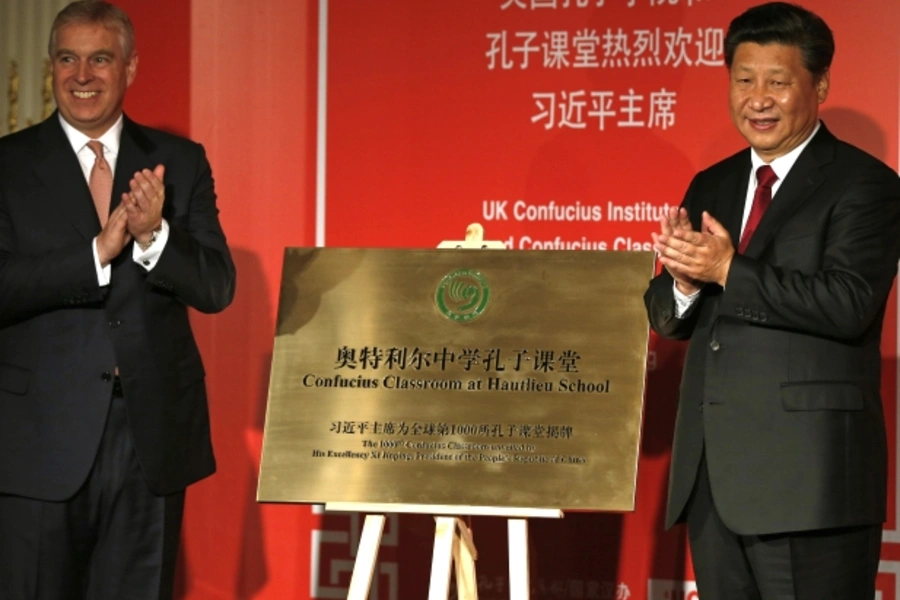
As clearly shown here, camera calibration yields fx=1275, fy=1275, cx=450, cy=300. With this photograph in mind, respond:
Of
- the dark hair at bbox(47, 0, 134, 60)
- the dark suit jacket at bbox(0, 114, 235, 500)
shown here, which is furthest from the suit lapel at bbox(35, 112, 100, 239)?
the dark hair at bbox(47, 0, 134, 60)

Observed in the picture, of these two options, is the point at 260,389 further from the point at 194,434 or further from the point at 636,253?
the point at 636,253

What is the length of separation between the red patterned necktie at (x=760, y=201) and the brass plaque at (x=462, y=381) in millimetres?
337

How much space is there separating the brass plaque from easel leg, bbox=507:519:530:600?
65 mm

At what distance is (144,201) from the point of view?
8.97 feet

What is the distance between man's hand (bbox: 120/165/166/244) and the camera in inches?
108

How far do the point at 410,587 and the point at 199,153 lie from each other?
160 centimetres

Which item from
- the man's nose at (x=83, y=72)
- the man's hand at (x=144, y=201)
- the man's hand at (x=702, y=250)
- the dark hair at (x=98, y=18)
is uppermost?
the dark hair at (x=98, y=18)

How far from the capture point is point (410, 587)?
4.00 metres

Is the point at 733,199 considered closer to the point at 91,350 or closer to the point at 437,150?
the point at 437,150

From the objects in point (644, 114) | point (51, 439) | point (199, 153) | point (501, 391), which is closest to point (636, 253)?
point (501, 391)

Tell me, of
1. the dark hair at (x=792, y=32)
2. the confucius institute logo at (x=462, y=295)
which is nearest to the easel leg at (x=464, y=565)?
the confucius institute logo at (x=462, y=295)

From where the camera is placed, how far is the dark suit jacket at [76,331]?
2828mm

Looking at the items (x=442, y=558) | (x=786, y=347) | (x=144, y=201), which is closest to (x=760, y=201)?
(x=786, y=347)

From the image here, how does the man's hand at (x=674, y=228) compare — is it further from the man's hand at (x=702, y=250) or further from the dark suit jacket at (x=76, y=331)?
the dark suit jacket at (x=76, y=331)
